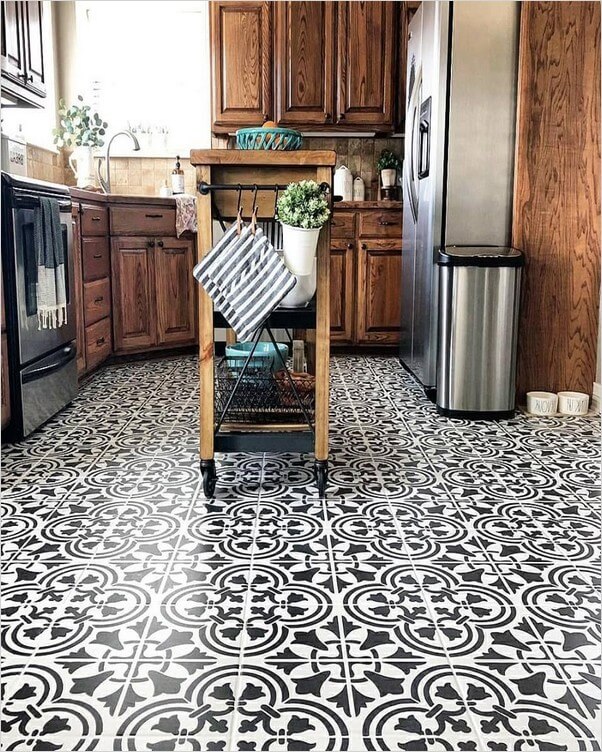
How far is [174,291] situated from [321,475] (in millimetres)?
2736

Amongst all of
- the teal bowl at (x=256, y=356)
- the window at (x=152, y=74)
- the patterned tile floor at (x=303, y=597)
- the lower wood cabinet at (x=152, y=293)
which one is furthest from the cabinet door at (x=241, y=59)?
the patterned tile floor at (x=303, y=597)

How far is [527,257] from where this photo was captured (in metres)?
3.53

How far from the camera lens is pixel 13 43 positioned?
3566 mm

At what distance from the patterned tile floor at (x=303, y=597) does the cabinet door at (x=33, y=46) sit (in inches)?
76.8

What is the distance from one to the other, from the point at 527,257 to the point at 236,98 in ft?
8.18

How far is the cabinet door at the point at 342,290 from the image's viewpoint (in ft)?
16.0

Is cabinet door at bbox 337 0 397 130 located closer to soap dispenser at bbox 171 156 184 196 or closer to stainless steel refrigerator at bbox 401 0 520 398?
soap dispenser at bbox 171 156 184 196

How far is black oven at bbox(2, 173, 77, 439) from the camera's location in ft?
9.45

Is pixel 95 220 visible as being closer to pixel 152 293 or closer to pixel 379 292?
pixel 152 293

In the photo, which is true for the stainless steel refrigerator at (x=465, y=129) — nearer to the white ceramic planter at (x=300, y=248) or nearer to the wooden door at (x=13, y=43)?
the white ceramic planter at (x=300, y=248)

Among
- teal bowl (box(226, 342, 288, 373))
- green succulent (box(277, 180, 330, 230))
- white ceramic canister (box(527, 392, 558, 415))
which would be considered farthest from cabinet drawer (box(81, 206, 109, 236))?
white ceramic canister (box(527, 392, 558, 415))

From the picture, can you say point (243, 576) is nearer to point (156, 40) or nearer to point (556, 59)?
point (556, 59)

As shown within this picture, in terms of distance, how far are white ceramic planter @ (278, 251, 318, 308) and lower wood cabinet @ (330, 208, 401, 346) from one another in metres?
2.47

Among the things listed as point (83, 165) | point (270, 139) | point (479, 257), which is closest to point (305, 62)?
point (83, 165)
